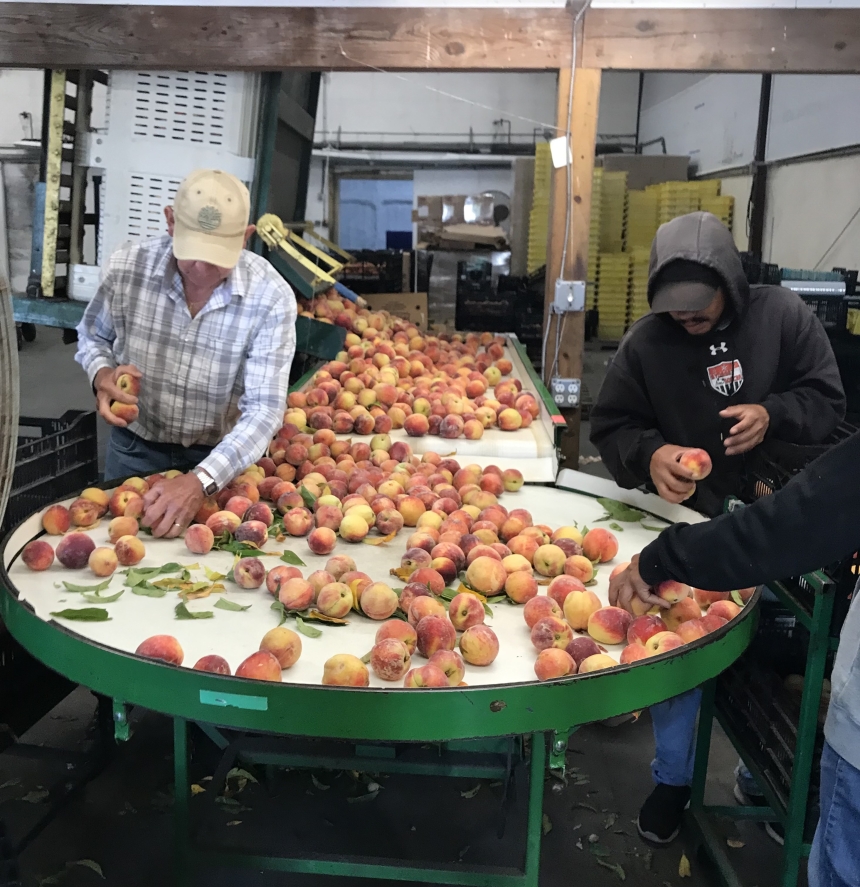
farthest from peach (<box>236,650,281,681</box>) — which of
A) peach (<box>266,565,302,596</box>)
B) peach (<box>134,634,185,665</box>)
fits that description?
peach (<box>266,565,302,596</box>)

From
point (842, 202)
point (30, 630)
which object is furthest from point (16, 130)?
point (30, 630)

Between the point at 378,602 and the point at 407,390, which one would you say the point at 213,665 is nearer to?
the point at 378,602

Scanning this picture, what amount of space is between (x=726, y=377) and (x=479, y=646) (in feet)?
5.01

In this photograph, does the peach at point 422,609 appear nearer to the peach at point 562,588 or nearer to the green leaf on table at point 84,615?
the peach at point 562,588

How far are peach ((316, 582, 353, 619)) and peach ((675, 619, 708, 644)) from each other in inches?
28.5

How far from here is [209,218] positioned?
2.49 metres

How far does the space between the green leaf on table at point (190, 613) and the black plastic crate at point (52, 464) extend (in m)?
0.82

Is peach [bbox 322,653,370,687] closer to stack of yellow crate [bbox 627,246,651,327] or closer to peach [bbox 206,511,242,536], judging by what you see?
peach [bbox 206,511,242,536]

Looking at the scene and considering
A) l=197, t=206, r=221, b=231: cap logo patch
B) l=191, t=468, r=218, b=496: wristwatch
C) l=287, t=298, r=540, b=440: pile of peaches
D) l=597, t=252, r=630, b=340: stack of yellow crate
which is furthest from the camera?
l=597, t=252, r=630, b=340: stack of yellow crate

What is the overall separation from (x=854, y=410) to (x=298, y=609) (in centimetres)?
467

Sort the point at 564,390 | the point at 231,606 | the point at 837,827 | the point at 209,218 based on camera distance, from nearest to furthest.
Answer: the point at 837,827 < the point at 231,606 < the point at 209,218 < the point at 564,390

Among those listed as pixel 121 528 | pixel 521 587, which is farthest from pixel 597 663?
pixel 121 528

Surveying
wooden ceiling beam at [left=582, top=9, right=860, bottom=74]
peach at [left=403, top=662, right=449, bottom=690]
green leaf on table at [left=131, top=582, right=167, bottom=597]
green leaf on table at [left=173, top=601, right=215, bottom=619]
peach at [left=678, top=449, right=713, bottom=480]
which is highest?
wooden ceiling beam at [left=582, top=9, right=860, bottom=74]

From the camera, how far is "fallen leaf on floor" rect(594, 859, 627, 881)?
259cm
